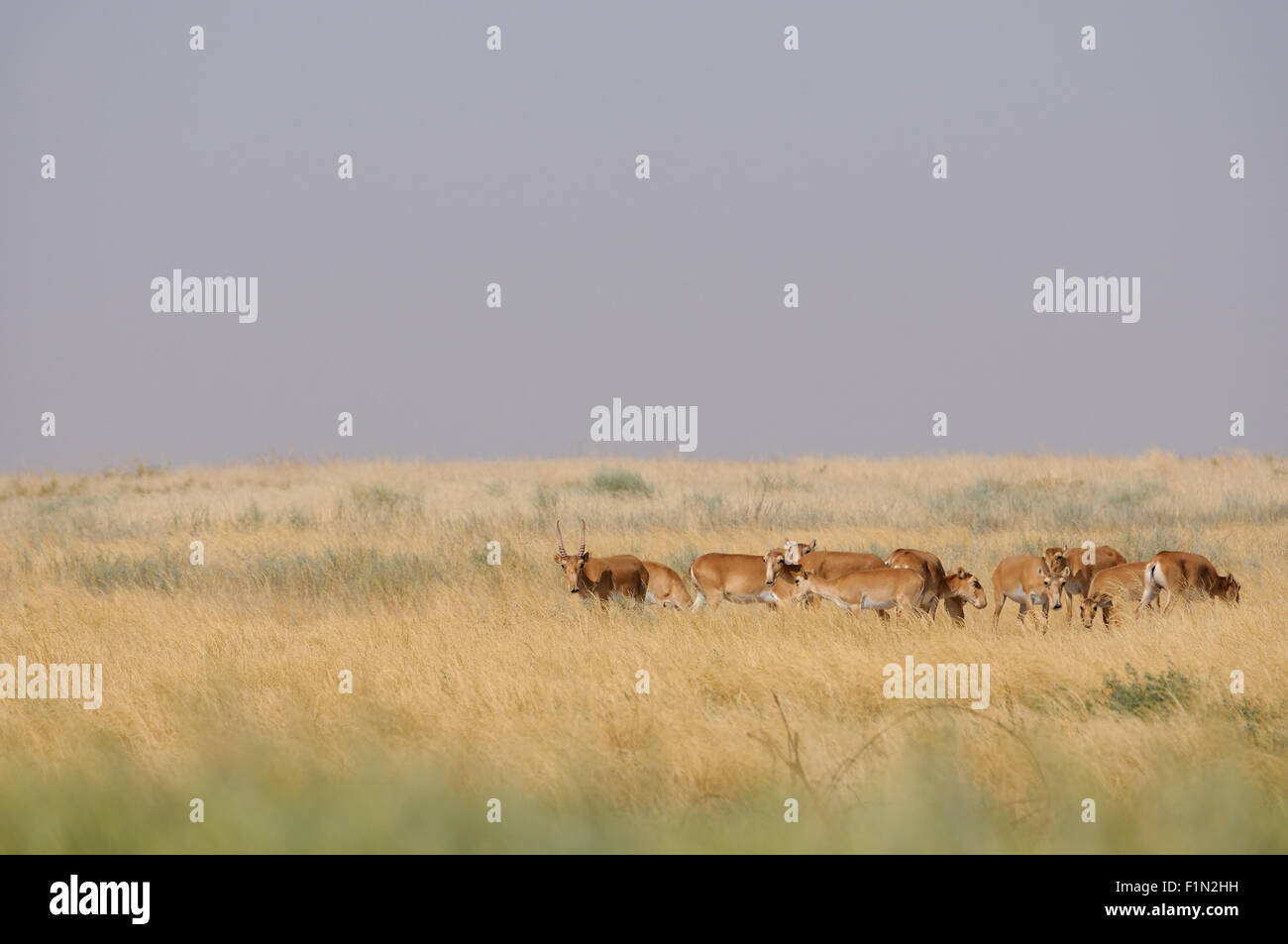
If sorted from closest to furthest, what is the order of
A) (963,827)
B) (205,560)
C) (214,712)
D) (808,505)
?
(963,827)
(214,712)
(205,560)
(808,505)

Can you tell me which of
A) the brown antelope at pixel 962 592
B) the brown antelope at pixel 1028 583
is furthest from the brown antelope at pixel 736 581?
the brown antelope at pixel 1028 583

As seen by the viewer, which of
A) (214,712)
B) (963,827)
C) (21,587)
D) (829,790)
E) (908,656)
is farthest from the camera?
(21,587)

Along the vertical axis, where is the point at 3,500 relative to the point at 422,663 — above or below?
above

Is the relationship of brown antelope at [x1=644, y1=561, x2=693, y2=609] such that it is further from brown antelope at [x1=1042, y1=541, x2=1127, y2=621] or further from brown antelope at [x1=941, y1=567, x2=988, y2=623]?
brown antelope at [x1=1042, y1=541, x2=1127, y2=621]

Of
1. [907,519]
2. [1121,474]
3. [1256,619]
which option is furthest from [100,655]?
[1121,474]

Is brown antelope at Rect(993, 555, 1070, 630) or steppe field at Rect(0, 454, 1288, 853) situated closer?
steppe field at Rect(0, 454, 1288, 853)

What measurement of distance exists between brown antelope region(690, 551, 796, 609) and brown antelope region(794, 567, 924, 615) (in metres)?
0.92

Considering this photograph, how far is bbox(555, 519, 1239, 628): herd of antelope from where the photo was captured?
536 inches

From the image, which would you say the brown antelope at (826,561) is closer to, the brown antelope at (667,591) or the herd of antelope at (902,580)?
the herd of antelope at (902,580)

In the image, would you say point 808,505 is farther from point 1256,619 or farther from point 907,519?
point 1256,619

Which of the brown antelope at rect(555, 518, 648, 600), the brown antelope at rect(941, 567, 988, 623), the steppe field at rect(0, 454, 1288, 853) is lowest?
the steppe field at rect(0, 454, 1288, 853)

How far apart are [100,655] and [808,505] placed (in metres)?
19.3

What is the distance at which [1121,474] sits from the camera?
38938 mm

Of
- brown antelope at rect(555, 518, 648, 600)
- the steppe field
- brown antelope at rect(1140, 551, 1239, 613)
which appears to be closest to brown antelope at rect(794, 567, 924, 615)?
the steppe field
